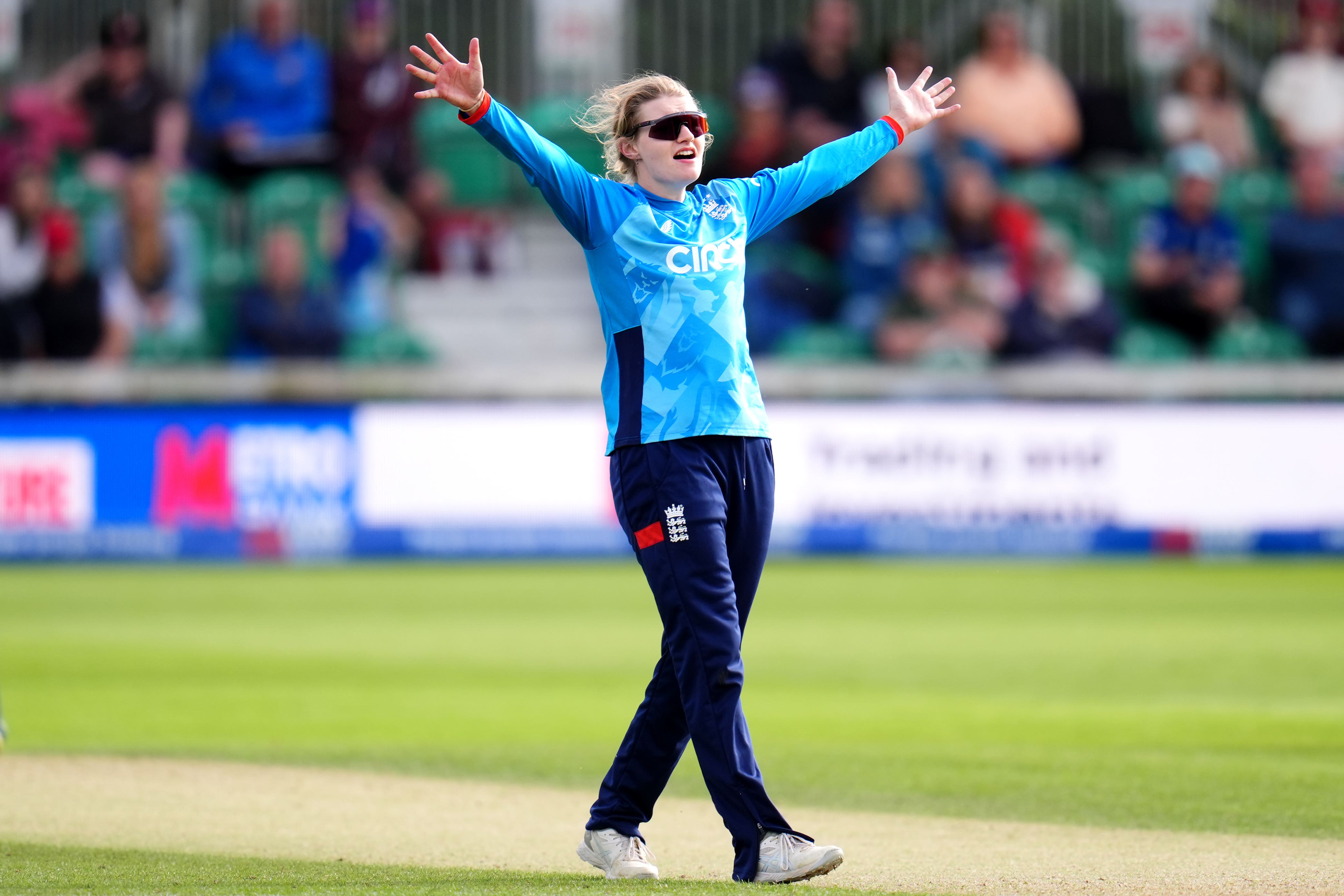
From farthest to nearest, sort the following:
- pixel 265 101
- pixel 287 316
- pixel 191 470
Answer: pixel 265 101
pixel 287 316
pixel 191 470

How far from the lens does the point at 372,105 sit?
20438 mm

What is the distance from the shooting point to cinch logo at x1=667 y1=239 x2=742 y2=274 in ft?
17.0

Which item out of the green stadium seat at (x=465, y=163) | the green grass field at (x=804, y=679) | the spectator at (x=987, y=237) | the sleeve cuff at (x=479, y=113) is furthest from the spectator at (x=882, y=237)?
the sleeve cuff at (x=479, y=113)

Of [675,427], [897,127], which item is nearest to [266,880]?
[675,427]

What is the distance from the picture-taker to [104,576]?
17.0 metres

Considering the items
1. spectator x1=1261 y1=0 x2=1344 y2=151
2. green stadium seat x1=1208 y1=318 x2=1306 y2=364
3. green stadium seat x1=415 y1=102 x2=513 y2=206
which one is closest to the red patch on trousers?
green stadium seat x1=1208 y1=318 x2=1306 y2=364

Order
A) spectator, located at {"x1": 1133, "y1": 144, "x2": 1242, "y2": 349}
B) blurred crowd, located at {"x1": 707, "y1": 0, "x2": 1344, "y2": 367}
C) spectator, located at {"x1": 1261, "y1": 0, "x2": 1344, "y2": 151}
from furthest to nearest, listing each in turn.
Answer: spectator, located at {"x1": 1261, "y1": 0, "x2": 1344, "y2": 151} < spectator, located at {"x1": 1133, "y1": 144, "x2": 1242, "y2": 349} < blurred crowd, located at {"x1": 707, "y1": 0, "x2": 1344, "y2": 367}

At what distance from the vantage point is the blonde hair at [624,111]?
17.3 feet

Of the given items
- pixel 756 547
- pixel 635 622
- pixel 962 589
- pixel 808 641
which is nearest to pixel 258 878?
pixel 756 547

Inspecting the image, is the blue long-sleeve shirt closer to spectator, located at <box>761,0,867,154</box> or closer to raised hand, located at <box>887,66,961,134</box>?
spectator, located at <box>761,0,867,154</box>

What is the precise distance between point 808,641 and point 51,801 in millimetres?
6429

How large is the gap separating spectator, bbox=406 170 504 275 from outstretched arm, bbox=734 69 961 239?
1508cm

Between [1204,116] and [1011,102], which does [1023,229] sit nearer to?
[1011,102]

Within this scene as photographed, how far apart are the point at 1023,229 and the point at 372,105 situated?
23.2 ft
